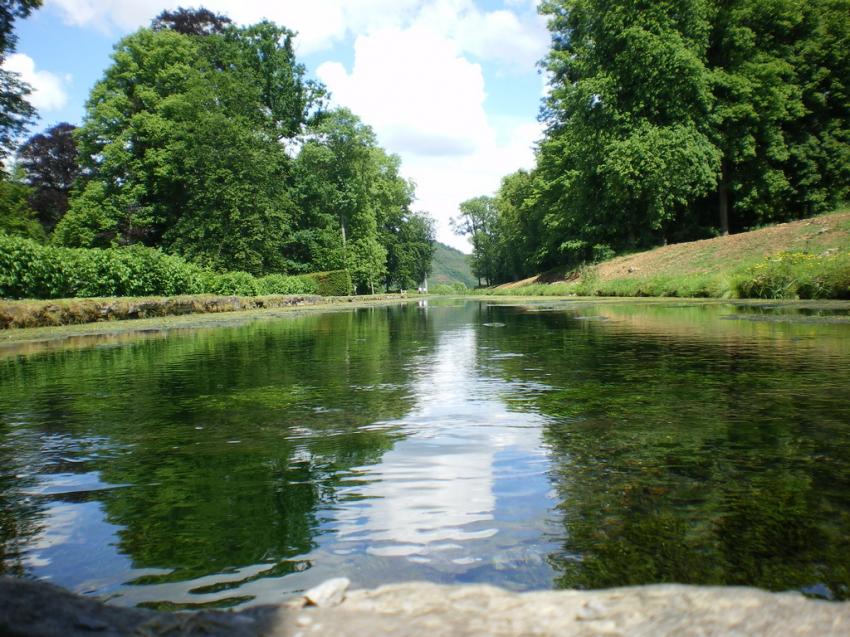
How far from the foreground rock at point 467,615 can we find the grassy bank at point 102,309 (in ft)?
42.7

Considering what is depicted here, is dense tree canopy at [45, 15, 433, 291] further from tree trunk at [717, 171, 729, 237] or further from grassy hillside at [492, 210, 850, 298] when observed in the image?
tree trunk at [717, 171, 729, 237]

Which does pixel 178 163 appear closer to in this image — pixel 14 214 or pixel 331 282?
pixel 14 214

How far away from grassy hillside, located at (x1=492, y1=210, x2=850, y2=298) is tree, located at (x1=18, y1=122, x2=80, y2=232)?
3581cm

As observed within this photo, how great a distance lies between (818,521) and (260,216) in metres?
38.1

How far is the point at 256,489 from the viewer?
2535 millimetres

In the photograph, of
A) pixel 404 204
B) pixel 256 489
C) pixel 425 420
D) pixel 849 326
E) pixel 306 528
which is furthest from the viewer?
pixel 404 204

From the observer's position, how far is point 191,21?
1815 inches

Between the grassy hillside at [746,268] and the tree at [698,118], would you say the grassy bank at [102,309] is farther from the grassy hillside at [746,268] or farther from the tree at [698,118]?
the tree at [698,118]

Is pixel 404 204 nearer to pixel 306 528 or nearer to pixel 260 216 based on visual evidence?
pixel 260 216

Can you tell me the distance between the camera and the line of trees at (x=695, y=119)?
3094 cm

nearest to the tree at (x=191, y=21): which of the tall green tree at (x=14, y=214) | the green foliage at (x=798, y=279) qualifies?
the tall green tree at (x=14, y=214)

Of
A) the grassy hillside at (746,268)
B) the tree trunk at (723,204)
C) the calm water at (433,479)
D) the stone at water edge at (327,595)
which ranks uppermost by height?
the tree trunk at (723,204)

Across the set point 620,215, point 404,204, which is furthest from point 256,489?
point 404,204

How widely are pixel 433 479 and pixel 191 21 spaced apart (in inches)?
2068
